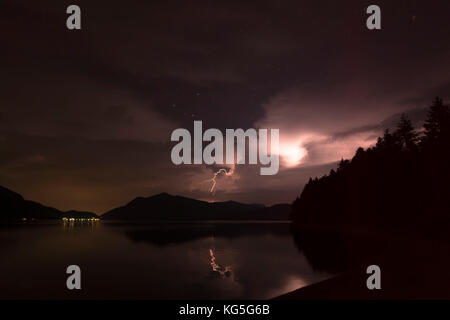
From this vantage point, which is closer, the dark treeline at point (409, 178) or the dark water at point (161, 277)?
the dark water at point (161, 277)

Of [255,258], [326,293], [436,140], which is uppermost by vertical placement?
[436,140]

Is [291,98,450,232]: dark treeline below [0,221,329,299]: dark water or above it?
above

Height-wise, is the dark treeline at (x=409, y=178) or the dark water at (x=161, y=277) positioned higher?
the dark treeline at (x=409, y=178)

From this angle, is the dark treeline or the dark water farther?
the dark treeline

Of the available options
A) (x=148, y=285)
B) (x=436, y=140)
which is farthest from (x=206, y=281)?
(x=436, y=140)

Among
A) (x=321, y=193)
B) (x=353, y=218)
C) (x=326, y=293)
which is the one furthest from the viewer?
(x=321, y=193)

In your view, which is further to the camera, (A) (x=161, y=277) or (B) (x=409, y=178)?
(B) (x=409, y=178)

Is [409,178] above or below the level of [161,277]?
above
